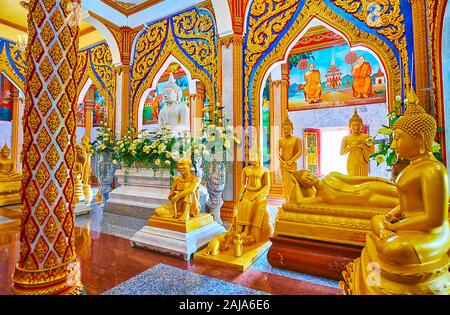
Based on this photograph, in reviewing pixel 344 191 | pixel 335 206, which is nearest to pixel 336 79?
pixel 344 191

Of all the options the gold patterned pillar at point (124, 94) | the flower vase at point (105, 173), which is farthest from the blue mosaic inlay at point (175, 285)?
the gold patterned pillar at point (124, 94)

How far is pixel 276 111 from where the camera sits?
30.8 ft

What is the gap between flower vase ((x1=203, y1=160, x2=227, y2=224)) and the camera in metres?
4.94

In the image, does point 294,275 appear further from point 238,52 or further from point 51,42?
point 238,52

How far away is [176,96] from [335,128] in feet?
21.4

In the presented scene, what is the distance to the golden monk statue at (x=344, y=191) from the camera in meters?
2.54

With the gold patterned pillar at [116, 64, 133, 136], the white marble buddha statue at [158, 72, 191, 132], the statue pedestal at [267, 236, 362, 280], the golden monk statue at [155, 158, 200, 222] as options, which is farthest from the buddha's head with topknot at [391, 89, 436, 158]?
the gold patterned pillar at [116, 64, 133, 136]

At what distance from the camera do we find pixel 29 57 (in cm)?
192

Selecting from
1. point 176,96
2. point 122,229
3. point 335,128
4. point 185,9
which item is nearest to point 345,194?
point 122,229

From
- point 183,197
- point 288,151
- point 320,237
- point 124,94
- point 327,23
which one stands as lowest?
point 320,237

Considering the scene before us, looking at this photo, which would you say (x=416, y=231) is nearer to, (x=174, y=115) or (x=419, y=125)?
(x=419, y=125)

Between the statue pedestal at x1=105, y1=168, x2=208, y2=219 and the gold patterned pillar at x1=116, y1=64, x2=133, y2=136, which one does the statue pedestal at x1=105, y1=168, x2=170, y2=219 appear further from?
the gold patterned pillar at x1=116, y1=64, x2=133, y2=136

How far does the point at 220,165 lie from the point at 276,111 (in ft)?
17.1

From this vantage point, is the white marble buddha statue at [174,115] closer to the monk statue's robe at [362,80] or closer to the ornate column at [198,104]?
the ornate column at [198,104]
